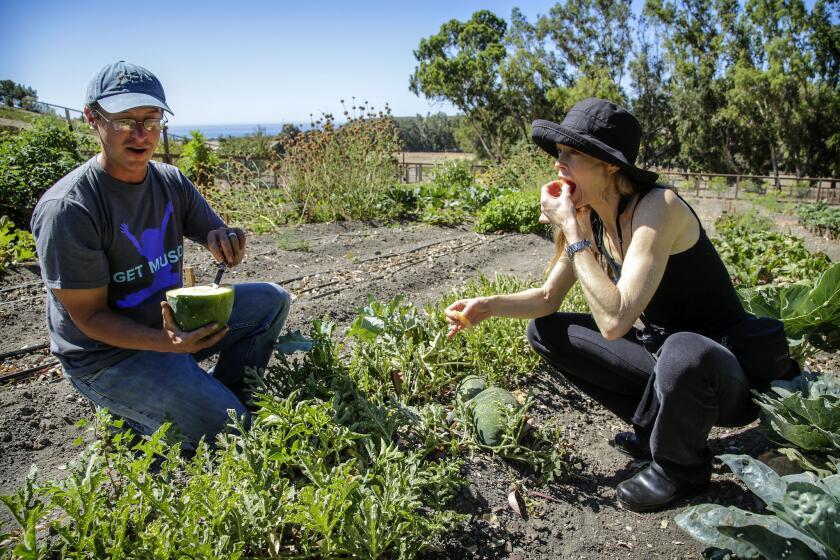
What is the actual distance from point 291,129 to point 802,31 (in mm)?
28496

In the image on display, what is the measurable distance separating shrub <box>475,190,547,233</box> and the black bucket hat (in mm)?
5602

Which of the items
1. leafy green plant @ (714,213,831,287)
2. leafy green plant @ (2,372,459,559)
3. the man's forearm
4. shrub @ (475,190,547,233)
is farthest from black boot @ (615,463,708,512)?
shrub @ (475,190,547,233)

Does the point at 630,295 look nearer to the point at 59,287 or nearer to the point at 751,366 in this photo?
the point at 751,366

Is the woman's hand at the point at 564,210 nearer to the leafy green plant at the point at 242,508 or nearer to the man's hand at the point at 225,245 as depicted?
the leafy green plant at the point at 242,508

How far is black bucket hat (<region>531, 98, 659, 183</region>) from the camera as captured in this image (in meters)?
2.00

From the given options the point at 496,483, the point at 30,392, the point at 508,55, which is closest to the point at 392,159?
the point at 30,392

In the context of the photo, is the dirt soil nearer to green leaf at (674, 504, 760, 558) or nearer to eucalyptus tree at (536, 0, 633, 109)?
green leaf at (674, 504, 760, 558)

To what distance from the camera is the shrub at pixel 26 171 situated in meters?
6.21

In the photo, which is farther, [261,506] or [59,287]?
[59,287]

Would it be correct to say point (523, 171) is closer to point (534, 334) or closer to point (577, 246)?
point (534, 334)

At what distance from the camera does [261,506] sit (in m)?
1.57

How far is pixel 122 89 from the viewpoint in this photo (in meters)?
2.14

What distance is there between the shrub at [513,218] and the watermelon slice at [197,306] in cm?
600

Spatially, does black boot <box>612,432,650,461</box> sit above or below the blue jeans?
below
